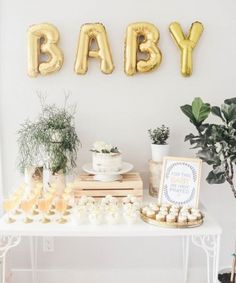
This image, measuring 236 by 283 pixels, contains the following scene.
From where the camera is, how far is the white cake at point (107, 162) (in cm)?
179

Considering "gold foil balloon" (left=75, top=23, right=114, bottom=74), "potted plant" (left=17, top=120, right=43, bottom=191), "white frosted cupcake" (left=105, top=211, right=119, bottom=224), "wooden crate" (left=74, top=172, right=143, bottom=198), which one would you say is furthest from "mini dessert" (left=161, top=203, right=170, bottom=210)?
"gold foil balloon" (left=75, top=23, right=114, bottom=74)

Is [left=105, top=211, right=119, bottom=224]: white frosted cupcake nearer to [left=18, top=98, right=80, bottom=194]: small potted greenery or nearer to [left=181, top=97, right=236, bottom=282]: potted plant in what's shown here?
[left=18, top=98, right=80, bottom=194]: small potted greenery

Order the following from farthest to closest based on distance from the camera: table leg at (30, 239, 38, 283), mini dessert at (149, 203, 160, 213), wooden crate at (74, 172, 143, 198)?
table leg at (30, 239, 38, 283) < wooden crate at (74, 172, 143, 198) < mini dessert at (149, 203, 160, 213)

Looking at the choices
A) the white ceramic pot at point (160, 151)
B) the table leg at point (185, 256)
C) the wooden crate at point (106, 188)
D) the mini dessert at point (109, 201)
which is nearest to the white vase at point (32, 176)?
the wooden crate at point (106, 188)

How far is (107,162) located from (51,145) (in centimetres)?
31

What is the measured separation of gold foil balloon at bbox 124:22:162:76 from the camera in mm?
1922

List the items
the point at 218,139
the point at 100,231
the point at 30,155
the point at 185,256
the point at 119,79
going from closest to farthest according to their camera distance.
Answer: the point at 100,231 → the point at 218,139 → the point at 30,155 → the point at 119,79 → the point at 185,256

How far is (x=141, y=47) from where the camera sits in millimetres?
1932

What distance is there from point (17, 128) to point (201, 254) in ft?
4.49

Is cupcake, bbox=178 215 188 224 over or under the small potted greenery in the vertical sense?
under

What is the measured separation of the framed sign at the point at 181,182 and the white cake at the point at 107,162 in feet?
0.81

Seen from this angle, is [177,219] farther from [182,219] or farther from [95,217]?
[95,217]

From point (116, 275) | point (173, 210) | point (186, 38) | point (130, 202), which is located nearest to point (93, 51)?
point (186, 38)

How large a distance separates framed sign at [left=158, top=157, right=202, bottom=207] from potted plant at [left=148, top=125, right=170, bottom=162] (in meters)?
0.12
